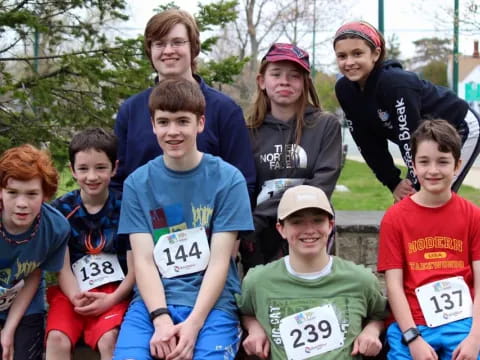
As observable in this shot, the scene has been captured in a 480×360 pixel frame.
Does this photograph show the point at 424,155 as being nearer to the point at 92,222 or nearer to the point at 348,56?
the point at 348,56

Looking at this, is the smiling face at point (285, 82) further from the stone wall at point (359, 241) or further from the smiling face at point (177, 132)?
the stone wall at point (359, 241)

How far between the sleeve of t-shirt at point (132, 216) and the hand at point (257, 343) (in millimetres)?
719

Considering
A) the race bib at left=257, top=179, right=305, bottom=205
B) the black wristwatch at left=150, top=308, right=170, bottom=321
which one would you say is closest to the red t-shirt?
the race bib at left=257, top=179, right=305, bottom=205

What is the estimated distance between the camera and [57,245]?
3.34 meters

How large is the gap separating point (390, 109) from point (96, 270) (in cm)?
193

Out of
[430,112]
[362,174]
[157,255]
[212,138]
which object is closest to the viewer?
[157,255]

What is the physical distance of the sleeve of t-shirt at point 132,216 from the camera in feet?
10.3

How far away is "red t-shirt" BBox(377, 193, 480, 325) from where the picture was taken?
3072 mm

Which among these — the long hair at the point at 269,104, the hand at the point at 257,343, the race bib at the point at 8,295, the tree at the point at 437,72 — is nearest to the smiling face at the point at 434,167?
the long hair at the point at 269,104

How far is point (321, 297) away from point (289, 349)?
0.28 metres

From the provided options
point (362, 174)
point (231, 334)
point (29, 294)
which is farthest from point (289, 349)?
point (362, 174)

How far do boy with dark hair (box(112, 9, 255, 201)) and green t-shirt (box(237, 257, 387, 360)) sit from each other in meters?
0.69

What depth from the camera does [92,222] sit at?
348 cm

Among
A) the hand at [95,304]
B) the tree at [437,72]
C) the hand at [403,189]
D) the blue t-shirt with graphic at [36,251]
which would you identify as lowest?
the hand at [95,304]
